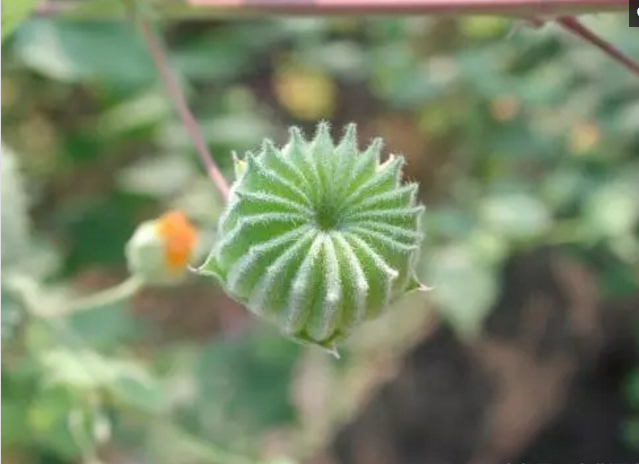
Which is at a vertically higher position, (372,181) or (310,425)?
(310,425)

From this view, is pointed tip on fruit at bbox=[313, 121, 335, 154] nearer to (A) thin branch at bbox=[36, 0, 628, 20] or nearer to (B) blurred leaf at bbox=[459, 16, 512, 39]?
(A) thin branch at bbox=[36, 0, 628, 20]

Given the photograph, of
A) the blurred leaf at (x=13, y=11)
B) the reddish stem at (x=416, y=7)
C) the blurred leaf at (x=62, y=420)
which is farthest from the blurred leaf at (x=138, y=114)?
the blurred leaf at (x=13, y=11)

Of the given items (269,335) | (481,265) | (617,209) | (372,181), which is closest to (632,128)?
(617,209)

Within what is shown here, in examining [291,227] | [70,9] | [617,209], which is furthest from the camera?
[617,209]

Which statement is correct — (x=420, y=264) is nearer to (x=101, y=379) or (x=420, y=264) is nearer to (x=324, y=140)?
(x=101, y=379)

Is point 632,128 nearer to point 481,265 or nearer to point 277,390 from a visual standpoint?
point 481,265

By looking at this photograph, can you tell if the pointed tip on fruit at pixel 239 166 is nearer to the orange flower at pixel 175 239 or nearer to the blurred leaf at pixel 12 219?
the orange flower at pixel 175 239

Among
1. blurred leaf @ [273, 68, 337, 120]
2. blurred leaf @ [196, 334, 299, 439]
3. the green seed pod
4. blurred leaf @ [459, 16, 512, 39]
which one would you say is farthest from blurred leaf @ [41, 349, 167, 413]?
blurred leaf @ [273, 68, 337, 120]

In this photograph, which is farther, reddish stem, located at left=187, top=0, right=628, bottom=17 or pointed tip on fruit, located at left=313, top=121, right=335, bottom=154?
reddish stem, located at left=187, top=0, right=628, bottom=17
